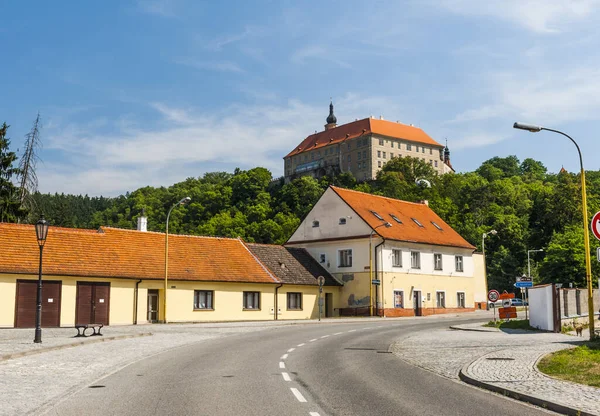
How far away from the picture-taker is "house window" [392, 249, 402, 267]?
51.9m

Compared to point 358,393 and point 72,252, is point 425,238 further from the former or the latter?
point 358,393

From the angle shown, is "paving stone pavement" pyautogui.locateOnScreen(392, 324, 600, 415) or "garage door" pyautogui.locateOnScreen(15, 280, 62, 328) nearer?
"paving stone pavement" pyautogui.locateOnScreen(392, 324, 600, 415)

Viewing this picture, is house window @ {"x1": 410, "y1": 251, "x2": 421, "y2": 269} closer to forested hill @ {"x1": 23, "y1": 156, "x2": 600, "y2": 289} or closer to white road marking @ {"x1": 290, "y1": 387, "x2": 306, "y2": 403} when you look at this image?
forested hill @ {"x1": 23, "y1": 156, "x2": 600, "y2": 289}

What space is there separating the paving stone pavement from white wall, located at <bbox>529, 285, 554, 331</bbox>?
0.95 meters

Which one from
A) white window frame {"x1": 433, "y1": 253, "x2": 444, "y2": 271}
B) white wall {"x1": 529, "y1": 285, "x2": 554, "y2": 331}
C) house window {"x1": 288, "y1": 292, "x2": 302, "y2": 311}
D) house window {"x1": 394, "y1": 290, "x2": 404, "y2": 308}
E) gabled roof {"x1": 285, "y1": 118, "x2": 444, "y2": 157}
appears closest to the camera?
white wall {"x1": 529, "y1": 285, "x2": 554, "y2": 331}

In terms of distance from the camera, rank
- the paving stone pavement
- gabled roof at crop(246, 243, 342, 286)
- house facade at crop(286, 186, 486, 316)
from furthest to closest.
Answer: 1. house facade at crop(286, 186, 486, 316)
2. gabled roof at crop(246, 243, 342, 286)
3. the paving stone pavement

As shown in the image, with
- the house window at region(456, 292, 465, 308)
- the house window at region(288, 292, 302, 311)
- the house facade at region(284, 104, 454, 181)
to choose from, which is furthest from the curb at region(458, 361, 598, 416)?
the house facade at region(284, 104, 454, 181)

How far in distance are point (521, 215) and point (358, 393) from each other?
359 ft

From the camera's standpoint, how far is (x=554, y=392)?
11.2m

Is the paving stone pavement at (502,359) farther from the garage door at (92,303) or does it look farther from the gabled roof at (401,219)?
the gabled roof at (401,219)

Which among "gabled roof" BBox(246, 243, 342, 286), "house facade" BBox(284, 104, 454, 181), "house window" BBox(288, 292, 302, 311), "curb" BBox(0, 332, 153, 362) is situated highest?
"house facade" BBox(284, 104, 454, 181)

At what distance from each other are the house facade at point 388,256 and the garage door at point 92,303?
20.7 meters

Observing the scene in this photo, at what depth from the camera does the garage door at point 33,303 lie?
114 ft

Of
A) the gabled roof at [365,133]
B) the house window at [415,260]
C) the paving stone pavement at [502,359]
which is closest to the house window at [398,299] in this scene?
the house window at [415,260]
